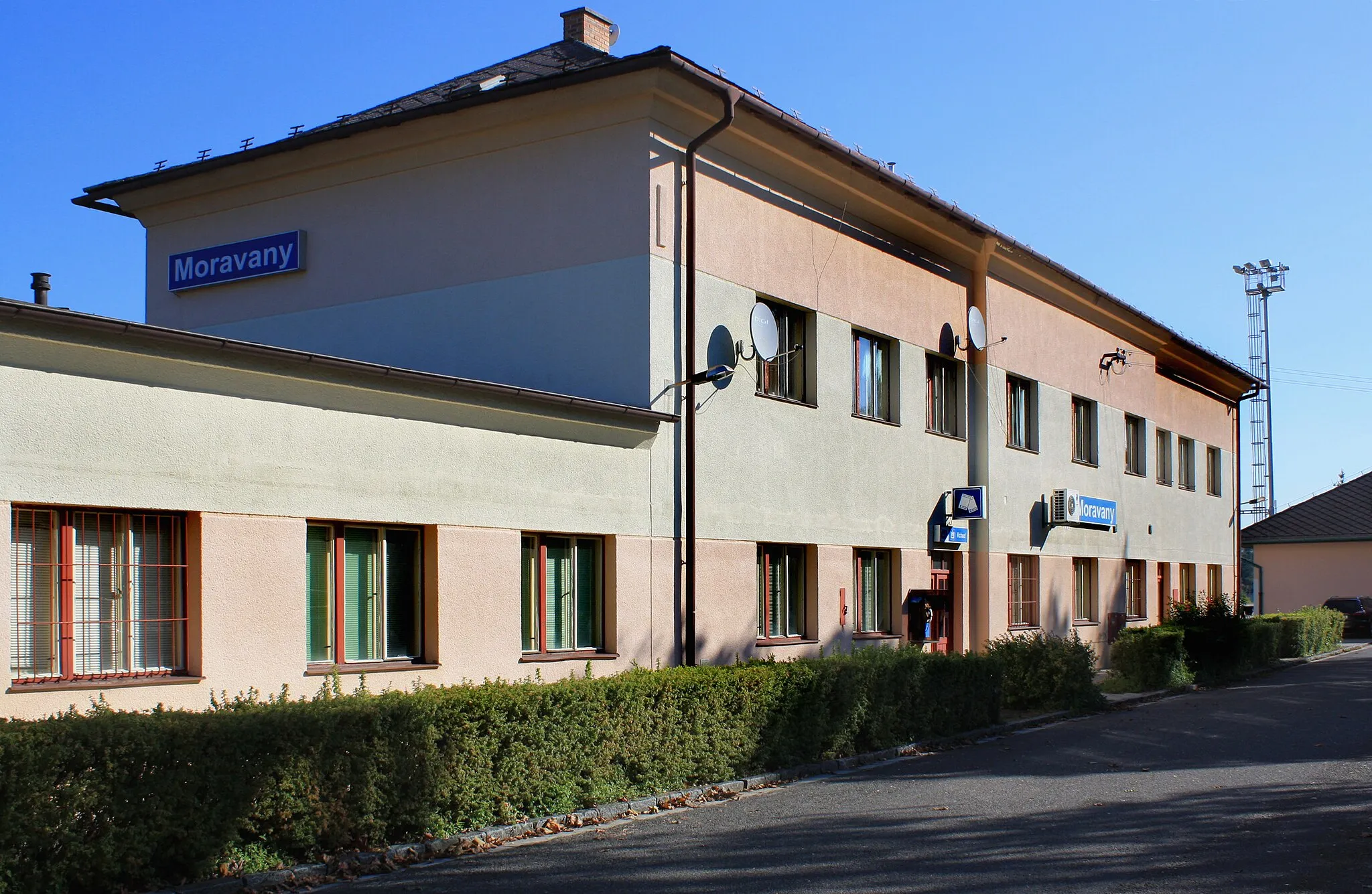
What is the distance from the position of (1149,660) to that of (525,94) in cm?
1449

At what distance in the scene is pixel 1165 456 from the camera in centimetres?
3256

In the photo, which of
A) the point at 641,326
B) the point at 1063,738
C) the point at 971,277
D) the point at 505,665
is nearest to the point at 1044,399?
the point at 971,277

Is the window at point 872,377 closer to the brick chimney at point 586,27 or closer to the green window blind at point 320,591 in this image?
the brick chimney at point 586,27

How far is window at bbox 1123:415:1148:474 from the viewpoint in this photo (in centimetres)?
2998

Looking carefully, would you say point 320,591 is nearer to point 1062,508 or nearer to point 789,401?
point 789,401

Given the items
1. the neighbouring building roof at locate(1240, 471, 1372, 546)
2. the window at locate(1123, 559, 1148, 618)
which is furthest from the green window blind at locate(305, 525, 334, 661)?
the neighbouring building roof at locate(1240, 471, 1372, 546)

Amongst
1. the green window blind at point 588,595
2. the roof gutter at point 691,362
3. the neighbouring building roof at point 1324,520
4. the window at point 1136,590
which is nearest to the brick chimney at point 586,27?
the roof gutter at point 691,362

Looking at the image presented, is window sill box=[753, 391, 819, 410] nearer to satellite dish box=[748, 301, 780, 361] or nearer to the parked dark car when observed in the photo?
satellite dish box=[748, 301, 780, 361]

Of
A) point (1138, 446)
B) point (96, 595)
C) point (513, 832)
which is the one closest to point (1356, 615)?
point (1138, 446)

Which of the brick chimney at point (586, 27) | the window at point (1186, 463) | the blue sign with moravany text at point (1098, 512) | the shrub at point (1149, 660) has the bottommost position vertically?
the shrub at point (1149, 660)

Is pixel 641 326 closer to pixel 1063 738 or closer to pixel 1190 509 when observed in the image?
pixel 1063 738

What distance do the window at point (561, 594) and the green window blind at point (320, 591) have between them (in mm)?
2153

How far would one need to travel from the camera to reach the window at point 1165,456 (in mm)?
32281

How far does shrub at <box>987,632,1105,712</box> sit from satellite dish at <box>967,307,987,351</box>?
4.99 meters
